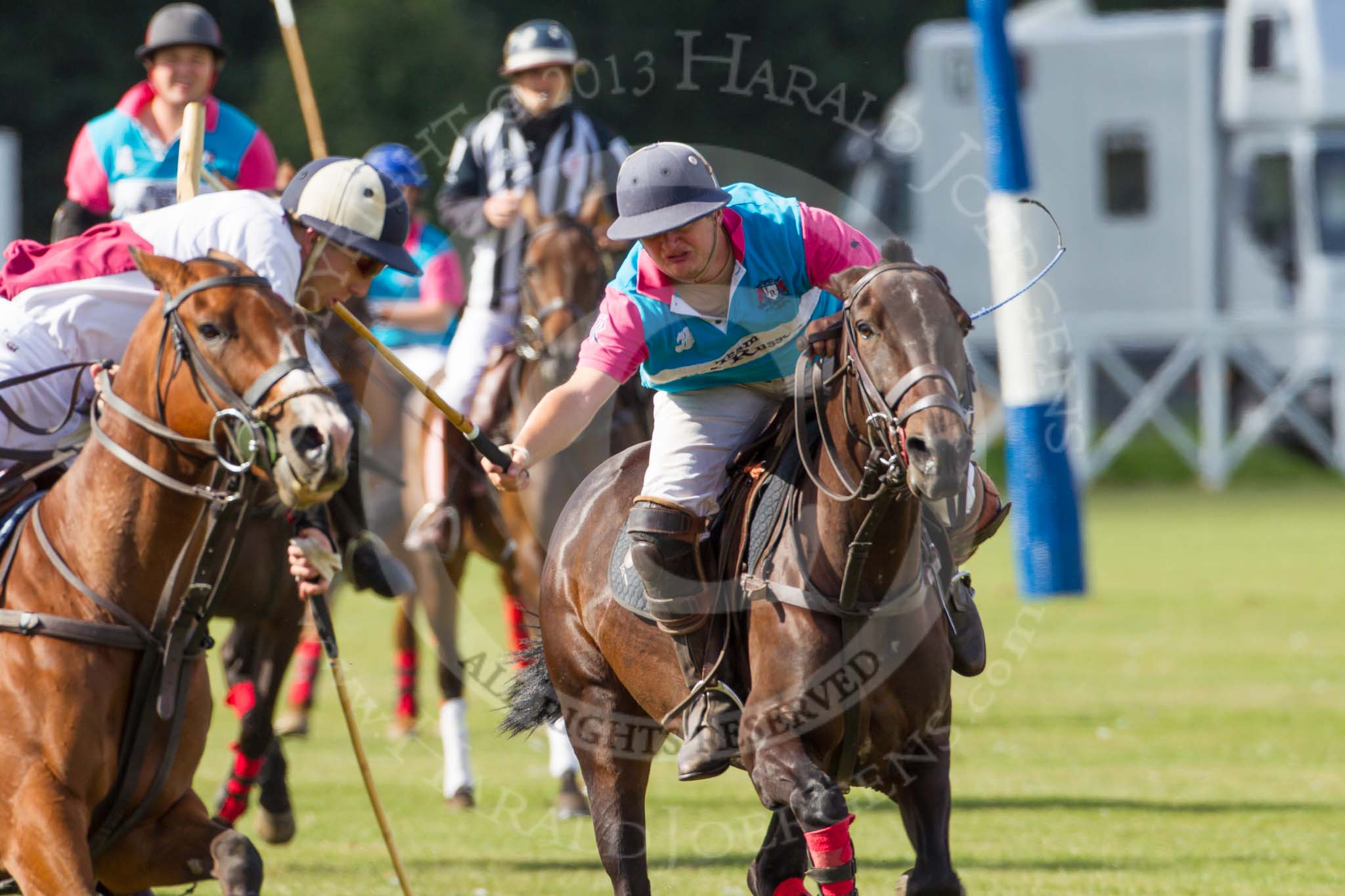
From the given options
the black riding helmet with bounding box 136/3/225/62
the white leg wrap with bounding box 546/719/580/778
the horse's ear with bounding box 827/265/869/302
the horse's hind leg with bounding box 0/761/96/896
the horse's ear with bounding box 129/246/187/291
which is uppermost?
the black riding helmet with bounding box 136/3/225/62

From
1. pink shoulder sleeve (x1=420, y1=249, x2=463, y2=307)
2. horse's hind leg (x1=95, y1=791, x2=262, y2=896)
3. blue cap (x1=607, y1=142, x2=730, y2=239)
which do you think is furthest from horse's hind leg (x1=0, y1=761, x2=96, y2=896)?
pink shoulder sleeve (x1=420, y1=249, x2=463, y2=307)

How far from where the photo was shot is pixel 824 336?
4531mm

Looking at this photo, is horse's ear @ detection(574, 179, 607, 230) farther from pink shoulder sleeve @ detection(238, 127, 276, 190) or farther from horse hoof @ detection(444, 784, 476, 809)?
horse hoof @ detection(444, 784, 476, 809)

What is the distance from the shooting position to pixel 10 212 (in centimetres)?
2194

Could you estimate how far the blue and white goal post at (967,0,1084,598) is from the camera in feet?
41.1

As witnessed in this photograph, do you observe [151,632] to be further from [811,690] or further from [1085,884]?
[1085,884]

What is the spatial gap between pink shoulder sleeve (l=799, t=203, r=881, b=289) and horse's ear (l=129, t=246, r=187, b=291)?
1661 millimetres

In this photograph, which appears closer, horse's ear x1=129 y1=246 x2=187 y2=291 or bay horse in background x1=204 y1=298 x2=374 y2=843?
horse's ear x1=129 y1=246 x2=187 y2=291

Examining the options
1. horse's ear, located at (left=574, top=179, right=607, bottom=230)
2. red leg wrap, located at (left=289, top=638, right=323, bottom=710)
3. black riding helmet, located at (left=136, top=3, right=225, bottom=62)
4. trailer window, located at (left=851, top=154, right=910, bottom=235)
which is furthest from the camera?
trailer window, located at (left=851, top=154, right=910, bottom=235)

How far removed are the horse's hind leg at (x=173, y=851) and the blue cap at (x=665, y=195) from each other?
5.71ft

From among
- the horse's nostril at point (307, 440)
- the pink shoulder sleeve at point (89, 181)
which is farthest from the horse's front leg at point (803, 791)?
the pink shoulder sleeve at point (89, 181)

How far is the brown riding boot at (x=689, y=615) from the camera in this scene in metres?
4.78

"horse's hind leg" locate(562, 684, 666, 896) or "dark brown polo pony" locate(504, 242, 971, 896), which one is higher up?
"dark brown polo pony" locate(504, 242, 971, 896)

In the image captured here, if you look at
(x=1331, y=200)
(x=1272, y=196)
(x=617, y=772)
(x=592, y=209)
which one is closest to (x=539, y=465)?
(x=592, y=209)
